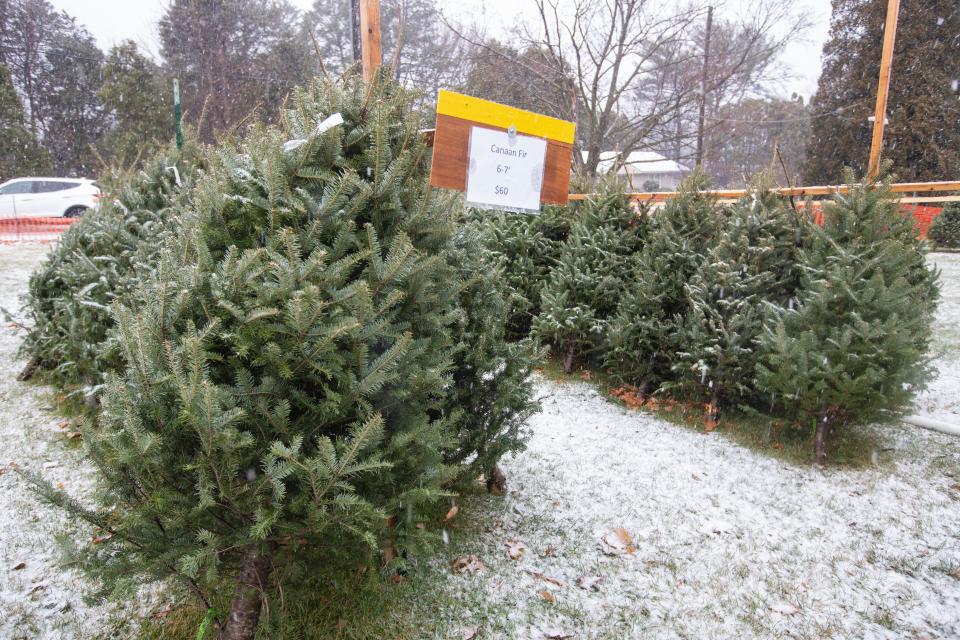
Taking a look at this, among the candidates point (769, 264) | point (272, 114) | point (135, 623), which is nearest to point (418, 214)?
point (135, 623)

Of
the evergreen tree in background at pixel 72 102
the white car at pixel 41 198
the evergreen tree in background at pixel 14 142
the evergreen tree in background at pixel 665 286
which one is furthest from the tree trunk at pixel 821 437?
the evergreen tree in background at pixel 72 102

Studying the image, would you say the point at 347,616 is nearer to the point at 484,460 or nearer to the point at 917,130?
the point at 484,460

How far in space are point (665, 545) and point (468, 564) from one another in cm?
116

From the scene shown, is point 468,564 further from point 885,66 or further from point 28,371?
point 885,66

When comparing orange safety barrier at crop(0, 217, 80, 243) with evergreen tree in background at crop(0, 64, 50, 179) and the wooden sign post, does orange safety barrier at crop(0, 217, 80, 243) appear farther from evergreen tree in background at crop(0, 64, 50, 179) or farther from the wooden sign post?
the wooden sign post

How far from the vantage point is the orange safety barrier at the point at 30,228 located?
14.2m

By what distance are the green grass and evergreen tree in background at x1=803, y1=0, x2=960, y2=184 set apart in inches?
632

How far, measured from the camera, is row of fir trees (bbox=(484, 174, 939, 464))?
387 cm

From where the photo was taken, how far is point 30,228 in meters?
15.2

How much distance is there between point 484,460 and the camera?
10.5 feet

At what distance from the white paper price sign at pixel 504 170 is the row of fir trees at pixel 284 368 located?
1.48ft

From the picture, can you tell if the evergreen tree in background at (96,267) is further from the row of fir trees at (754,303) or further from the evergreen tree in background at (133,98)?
the evergreen tree in background at (133,98)

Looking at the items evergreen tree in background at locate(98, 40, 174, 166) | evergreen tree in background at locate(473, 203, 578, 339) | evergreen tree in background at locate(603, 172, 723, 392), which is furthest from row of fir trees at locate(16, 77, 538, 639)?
evergreen tree in background at locate(98, 40, 174, 166)

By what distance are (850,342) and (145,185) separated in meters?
5.66
